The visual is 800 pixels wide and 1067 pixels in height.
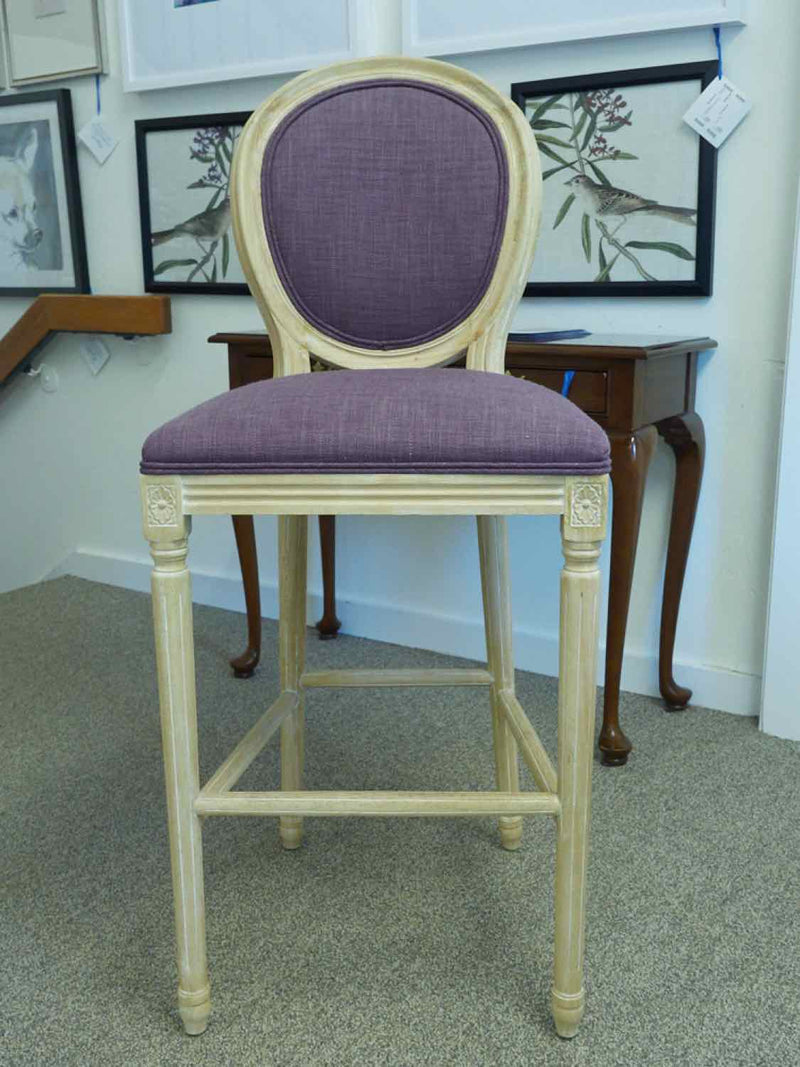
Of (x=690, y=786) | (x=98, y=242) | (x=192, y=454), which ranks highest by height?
(x=98, y=242)

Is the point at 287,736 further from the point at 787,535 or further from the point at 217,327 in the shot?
the point at 217,327

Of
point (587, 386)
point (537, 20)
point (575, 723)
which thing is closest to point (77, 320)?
point (537, 20)

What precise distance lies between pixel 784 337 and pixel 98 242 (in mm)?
1803

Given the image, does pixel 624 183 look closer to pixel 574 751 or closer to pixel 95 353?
pixel 574 751

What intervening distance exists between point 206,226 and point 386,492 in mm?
1714

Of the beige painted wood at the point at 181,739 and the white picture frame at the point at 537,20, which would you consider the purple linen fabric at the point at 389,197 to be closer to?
the beige painted wood at the point at 181,739

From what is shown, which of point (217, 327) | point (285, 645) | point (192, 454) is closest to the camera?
point (192, 454)

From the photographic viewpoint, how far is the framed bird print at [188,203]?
2486 mm

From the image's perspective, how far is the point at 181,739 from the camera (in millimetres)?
1101

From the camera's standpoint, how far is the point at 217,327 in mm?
2607

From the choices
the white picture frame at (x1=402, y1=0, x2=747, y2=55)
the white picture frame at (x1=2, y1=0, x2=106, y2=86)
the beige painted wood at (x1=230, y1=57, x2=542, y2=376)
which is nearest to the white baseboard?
the beige painted wood at (x1=230, y1=57, x2=542, y2=376)

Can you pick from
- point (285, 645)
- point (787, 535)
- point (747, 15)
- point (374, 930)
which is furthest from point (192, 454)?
point (747, 15)

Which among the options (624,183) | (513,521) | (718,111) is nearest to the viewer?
(718,111)

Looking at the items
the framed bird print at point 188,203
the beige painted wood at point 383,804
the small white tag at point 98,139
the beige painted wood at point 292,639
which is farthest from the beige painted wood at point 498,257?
the small white tag at point 98,139
